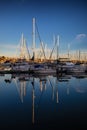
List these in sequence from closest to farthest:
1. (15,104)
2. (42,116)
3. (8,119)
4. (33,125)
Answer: (33,125) < (8,119) < (42,116) < (15,104)

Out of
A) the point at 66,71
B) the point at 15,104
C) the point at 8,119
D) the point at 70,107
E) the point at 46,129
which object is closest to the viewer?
the point at 46,129

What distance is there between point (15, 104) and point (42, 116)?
2.84 feet

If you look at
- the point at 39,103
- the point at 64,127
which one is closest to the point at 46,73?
the point at 39,103

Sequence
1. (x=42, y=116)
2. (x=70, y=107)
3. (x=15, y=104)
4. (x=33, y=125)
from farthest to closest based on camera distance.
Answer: (x=15, y=104) → (x=70, y=107) → (x=42, y=116) → (x=33, y=125)

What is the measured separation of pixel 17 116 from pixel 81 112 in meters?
0.87

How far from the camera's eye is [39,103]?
379 centimetres

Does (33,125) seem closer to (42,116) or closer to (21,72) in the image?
(42,116)

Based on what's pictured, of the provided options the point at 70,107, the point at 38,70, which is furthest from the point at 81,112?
the point at 38,70

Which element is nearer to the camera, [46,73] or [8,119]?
[8,119]

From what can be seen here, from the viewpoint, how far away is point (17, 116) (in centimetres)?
287

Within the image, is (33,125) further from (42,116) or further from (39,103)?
(39,103)

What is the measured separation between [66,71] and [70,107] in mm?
6717

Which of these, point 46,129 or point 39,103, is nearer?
point 46,129

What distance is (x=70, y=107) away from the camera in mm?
3422
